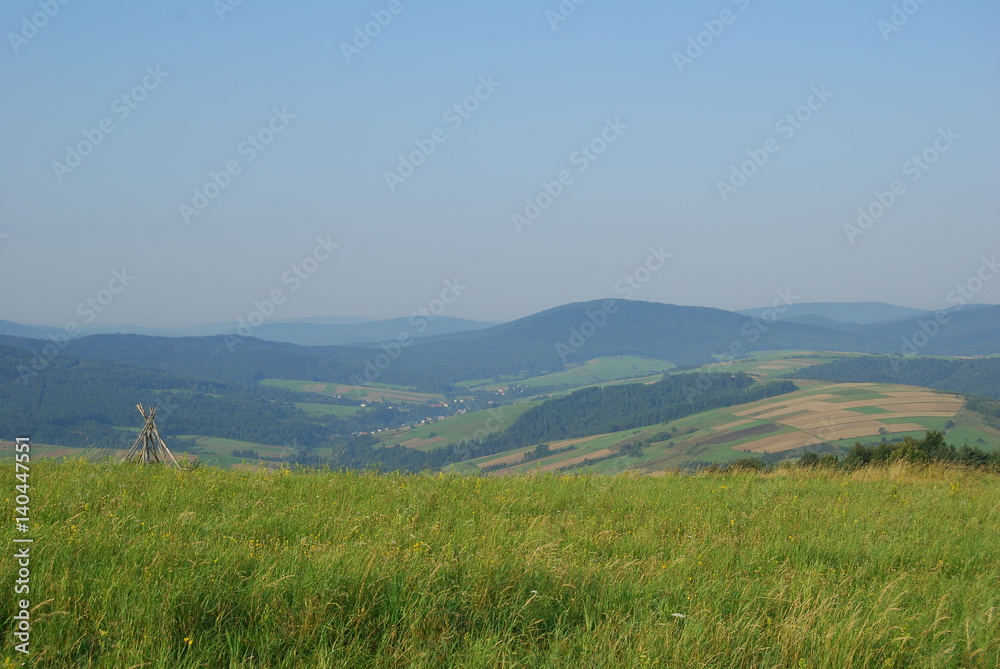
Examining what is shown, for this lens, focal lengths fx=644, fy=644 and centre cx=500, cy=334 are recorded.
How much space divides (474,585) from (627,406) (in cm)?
17311

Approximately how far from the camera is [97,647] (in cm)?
404

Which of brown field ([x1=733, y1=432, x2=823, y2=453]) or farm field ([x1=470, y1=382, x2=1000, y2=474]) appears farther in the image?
brown field ([x1=733, y1=432, x2=823, y2=453])

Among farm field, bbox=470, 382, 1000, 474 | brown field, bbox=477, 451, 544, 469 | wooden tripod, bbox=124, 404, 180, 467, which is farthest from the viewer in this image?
brown field, bbox=477, 451, 544, 469

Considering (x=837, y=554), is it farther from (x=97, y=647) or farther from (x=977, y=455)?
(x=977, y=455)

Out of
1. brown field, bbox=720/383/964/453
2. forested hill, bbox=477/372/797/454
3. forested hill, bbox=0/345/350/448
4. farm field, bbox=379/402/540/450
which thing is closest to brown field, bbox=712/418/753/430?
brown field, bbox=720/383/964/453

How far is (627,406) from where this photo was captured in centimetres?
17375

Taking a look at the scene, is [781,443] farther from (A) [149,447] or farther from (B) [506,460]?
(A) [149,447]

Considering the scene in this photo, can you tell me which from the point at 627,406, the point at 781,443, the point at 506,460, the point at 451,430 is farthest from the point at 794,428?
the point at 451,430

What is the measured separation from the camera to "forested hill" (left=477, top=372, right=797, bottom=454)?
149 m

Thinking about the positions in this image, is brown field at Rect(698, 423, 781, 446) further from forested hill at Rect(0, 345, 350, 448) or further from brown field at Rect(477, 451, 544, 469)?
forested hill at Rect(0, 345, 350, 448)

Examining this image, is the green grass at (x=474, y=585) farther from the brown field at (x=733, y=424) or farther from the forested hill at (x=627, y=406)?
the forested hill at (x=627, y=406)

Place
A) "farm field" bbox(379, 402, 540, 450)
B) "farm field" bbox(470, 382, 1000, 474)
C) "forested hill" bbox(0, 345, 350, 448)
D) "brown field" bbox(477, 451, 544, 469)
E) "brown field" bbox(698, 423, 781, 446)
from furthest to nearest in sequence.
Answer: "farm field" bbox(379, 402, 540, 450)
"forested hill" bbox(0, 345, 350, 448)
"brown field" bbox(477, 451, 544, 469)
"brown field" bbox(698, 423, 781, 446)
"farm field" bbox(470, 382, 1000, 474)

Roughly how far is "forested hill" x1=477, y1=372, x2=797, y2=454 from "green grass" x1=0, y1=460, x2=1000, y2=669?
141 m

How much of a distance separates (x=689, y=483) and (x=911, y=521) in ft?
14.0
